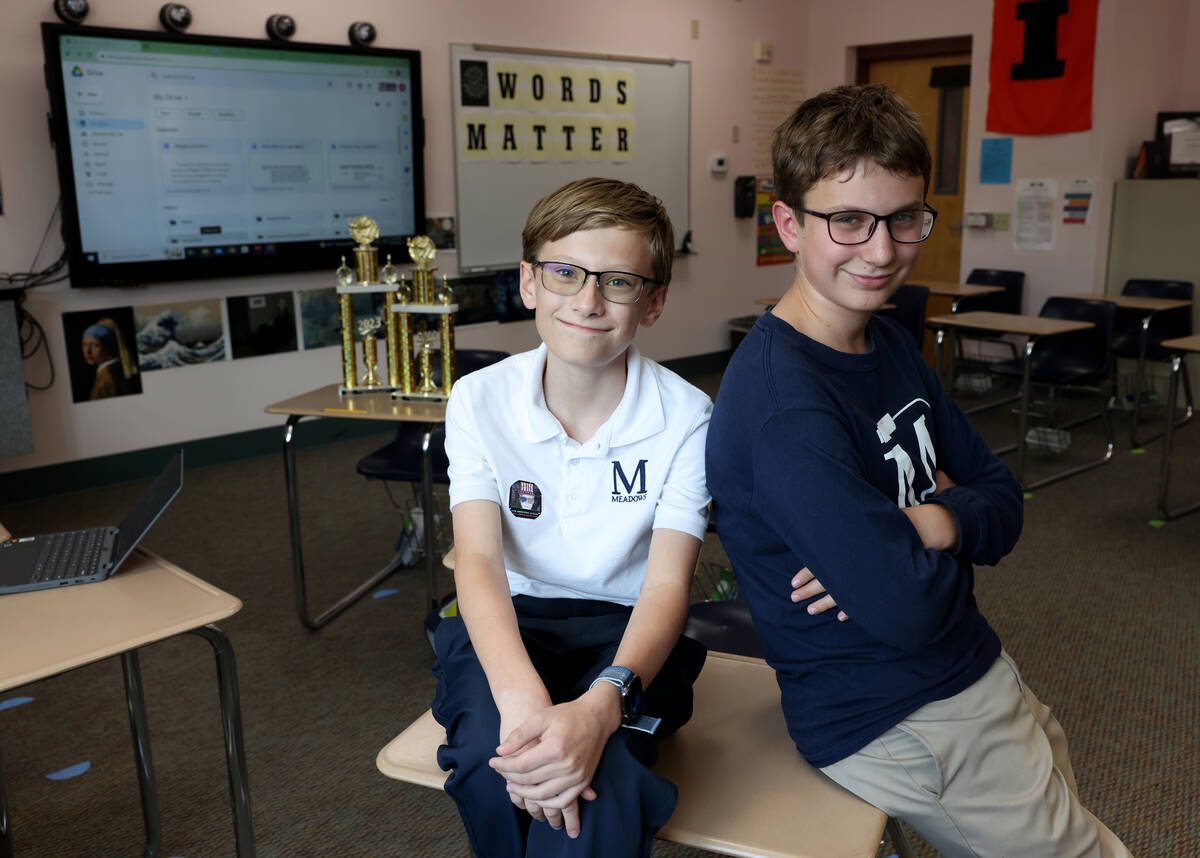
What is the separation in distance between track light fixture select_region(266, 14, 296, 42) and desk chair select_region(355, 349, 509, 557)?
7.51 feet

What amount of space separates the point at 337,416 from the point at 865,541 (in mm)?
1965

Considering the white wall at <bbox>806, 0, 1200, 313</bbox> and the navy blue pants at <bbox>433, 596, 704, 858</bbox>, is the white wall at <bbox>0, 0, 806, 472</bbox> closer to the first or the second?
the white wall at <bbox>806, 0, 1200, 313</bbox>

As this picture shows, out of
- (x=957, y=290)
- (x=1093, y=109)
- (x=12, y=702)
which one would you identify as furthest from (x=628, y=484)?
(x=1093, y=109)

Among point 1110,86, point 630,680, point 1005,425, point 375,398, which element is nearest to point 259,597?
point 375,398

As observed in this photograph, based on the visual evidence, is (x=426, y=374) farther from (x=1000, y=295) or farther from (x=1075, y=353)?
(x=1000, y=295)

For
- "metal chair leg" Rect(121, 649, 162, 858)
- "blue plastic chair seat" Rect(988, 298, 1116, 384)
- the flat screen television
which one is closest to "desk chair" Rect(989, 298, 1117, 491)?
"blue plastic chair seat" Rect(988, 298, 1116, 384)

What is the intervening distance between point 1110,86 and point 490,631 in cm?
596

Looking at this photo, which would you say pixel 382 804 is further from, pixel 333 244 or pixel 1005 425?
pixel 1005 425

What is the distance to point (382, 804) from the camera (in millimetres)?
2107

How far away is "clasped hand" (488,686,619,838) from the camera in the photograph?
3.31ft

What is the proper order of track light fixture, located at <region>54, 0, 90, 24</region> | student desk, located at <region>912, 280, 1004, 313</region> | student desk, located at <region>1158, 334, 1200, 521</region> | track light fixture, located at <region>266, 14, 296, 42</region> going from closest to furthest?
1. student desk, located at <region>1158, 334, 1200, 521</region>
2. track light fixture, located at <region>54, 0, 90, 24</region>
3. track light fixture, located at <region>266, 14, 296, 42</region>
4. student desk, located at <region>912, 280, 1004, 313</region>

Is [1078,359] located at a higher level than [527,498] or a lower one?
lower

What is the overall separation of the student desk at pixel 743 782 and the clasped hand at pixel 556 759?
0.45ft

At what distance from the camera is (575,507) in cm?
133
